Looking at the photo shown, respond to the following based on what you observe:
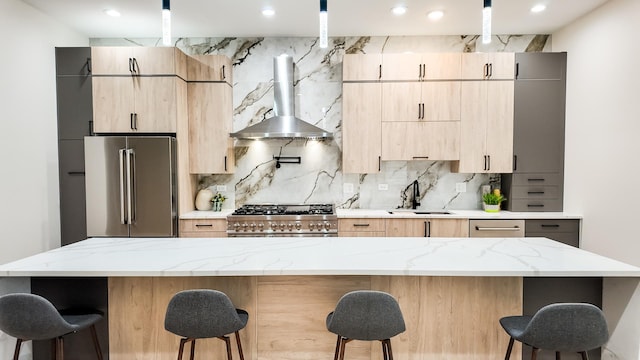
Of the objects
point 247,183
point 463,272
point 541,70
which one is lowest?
point 463,272

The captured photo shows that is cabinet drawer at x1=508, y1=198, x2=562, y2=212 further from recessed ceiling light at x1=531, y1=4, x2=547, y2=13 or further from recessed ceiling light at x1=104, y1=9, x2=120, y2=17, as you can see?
recessed ceiling light at x1=104, y1=9, x2=120, y2=17

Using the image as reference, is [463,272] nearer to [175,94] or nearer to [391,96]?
[391,96]

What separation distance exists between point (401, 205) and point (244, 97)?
7.60 ft

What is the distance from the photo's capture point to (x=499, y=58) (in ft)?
12.8

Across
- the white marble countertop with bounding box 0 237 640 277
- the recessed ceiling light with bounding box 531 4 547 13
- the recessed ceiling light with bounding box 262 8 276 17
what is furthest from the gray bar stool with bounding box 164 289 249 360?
A: the recessed ceiling light with bounding box 531 4 547 13

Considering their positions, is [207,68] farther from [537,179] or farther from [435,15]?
[537,179]

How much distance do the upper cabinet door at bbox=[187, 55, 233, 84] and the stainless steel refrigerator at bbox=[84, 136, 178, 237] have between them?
889 millimetres

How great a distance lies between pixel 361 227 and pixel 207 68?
247cm

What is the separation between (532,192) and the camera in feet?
13.2

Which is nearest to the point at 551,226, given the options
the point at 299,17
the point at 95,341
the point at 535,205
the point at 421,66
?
the point at 535,205

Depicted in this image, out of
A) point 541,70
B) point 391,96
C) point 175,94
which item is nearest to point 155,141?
point 175,94

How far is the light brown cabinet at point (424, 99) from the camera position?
3.97 metres

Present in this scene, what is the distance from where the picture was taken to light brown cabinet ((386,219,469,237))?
378cm

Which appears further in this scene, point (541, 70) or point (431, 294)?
point (541, 70)
